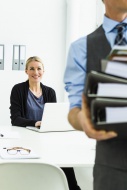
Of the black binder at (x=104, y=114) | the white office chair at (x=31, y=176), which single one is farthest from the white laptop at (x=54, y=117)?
the black binder at (x=104, y=114)

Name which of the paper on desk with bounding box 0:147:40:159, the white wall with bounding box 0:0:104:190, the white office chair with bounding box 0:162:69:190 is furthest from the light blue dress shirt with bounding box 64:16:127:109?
the white wall with bounding box 0:0:104:190

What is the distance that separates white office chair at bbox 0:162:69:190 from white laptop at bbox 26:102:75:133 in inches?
54.5

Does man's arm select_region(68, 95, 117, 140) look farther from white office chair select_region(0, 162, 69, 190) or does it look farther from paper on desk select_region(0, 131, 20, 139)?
paper on desk select_region(0, 131, 20, 139)

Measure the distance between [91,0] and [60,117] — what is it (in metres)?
2.81

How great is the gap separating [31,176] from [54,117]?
56.4 inches

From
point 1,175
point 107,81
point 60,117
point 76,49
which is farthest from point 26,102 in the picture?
point 107,81

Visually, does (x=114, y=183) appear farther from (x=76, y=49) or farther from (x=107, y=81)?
(x=76, y=49)

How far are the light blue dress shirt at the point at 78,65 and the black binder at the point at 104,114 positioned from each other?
1.04 feet

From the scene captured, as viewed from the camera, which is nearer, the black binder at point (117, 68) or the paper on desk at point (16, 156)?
the black binder at point (117, 68)

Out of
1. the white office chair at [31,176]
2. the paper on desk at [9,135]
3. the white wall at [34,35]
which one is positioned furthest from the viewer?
the white wall at [34,35]

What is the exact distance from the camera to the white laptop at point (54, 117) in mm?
3217

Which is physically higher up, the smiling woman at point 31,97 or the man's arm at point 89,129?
the man's arm at point 89,129

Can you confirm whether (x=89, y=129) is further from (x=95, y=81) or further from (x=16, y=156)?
(x=16, y=156)

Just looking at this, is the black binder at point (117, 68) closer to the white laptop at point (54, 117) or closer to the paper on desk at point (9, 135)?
the paper on desk at point (9, 135)
